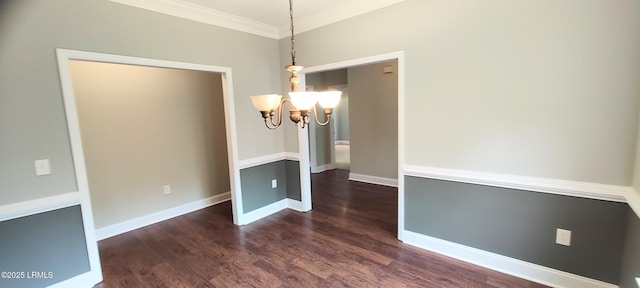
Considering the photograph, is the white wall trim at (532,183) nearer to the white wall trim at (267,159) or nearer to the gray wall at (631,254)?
the gray wall at (631,254)

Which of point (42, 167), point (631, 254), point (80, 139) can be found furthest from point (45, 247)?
point (631, 254)

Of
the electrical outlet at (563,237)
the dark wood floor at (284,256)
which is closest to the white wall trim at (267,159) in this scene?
the dark wood floor at (284,256)

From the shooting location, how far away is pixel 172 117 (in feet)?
12.4

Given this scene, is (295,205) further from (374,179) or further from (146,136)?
(146,136)

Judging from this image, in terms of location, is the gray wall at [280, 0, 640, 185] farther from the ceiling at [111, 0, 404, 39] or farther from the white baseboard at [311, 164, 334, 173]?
the white baseboard at [311, 164, 334, 173]

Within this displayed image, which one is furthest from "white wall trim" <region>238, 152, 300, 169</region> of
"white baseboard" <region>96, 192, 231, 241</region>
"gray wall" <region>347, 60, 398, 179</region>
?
"gray wall" <region>347, 60, 398, 179</region>

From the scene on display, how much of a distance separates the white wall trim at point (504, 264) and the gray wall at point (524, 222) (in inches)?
1.6

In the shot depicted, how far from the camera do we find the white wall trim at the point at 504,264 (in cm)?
209

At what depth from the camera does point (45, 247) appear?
85.0 inches

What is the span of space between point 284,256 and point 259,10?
104 inches

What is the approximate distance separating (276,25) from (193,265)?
2.95m

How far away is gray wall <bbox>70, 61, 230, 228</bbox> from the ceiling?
108cm

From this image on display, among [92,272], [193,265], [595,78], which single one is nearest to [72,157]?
[92,272]

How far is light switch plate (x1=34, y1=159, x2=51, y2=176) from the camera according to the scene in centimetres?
211
